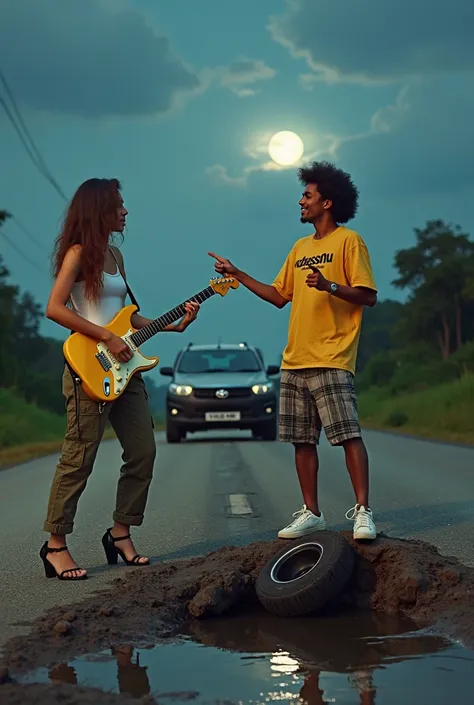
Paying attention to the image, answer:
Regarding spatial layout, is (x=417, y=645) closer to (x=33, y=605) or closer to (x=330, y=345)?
(x=33, y=605)

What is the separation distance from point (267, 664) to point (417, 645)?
639 mm

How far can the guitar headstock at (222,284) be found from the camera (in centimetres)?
658

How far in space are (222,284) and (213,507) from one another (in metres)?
3.79

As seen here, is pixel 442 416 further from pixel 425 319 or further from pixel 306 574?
pixel 425 319

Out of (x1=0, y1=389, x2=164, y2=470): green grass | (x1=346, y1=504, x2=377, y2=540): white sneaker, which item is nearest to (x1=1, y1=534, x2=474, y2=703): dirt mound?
(x1=346, y1=504, x2=377, y2=540): white sneaker

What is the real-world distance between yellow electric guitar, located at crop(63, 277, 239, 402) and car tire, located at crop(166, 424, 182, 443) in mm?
15264

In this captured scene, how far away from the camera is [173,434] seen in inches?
866

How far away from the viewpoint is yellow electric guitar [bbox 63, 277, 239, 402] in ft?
20.5

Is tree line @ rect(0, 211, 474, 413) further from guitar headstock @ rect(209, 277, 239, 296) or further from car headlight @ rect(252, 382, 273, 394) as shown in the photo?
guitar headstock @ rect(209, 277, 239, 296)

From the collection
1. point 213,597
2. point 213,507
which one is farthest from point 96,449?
point 213,507

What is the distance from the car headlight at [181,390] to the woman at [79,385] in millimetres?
14877

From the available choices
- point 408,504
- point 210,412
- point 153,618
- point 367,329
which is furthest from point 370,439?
point 367,329

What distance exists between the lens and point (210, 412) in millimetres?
21359

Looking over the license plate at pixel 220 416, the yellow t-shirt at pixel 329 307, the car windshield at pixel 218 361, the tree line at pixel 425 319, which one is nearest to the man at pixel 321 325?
the yellow t-shirt at pixel 329 307
